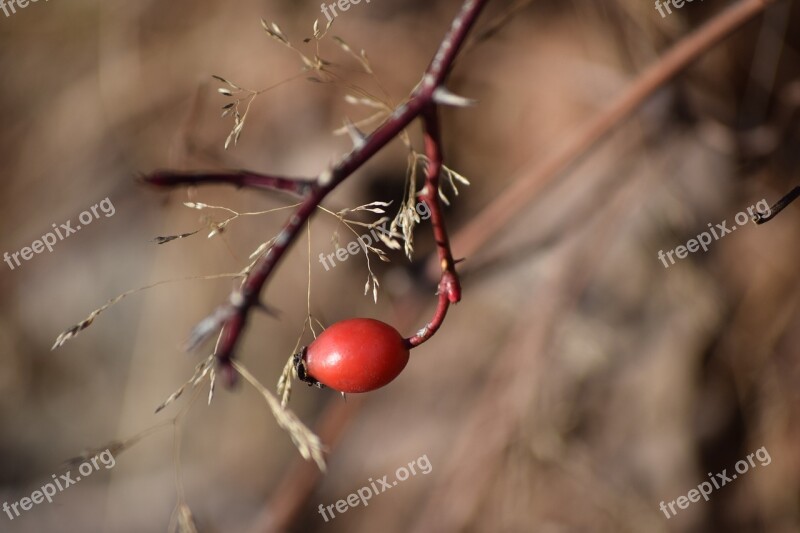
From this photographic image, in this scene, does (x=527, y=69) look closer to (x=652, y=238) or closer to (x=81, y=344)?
(x=652, y=238)

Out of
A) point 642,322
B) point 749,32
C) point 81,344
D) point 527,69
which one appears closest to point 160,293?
point 81,344

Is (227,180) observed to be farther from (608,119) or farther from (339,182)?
(608,119)

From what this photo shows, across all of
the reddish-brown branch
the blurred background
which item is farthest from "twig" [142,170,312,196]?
the blurred background

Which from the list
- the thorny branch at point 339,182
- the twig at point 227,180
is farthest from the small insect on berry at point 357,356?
the twig at point 227,180

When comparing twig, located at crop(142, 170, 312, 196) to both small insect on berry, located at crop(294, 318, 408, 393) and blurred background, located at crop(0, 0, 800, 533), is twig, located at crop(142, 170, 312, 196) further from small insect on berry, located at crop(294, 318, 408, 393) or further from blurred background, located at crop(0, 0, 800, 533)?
blurred background, located at crop(0, 0, 800, 533)

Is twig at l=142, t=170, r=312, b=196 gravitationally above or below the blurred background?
above
